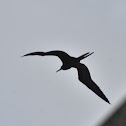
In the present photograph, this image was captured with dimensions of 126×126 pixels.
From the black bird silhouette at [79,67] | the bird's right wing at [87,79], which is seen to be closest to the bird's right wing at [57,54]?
the black bird silhouette at [79,67]

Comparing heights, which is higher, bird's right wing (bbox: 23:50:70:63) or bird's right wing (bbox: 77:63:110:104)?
bird's right wing (bbox: 23:50:70:63)

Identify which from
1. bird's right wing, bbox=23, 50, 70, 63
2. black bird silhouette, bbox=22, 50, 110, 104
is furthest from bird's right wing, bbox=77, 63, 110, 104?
bird's right wing, bbox=23, 50, 70, 63

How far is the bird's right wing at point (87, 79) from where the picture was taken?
60.5ft

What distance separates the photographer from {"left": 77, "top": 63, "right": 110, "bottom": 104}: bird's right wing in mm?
18453

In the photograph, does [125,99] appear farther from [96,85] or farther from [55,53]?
[96,85]

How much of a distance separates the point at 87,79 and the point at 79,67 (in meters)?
1.02

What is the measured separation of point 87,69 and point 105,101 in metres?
2.23

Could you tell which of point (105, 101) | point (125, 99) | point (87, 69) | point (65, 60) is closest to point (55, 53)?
point (65, 60)

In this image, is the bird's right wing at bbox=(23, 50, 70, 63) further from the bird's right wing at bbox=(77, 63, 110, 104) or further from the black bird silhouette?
the bird's right wing at bbox=(77, 63, 110, 104)

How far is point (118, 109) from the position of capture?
17.9ft

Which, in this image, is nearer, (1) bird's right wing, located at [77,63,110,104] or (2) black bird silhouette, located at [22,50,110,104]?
(2) black bird silhouette, located at [22,50,110,104]

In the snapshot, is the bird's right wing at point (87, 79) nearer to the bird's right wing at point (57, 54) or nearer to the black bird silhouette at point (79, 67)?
the black bird silhouette at point (79, 67)

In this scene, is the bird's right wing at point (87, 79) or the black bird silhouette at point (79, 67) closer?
the black bird silhouette at point (79, 67)

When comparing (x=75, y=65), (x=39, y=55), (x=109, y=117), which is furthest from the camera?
(x=75, y=65)
